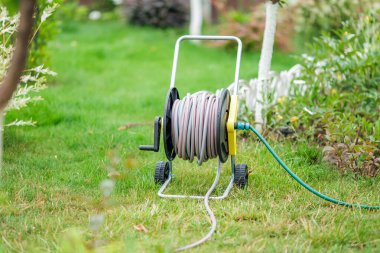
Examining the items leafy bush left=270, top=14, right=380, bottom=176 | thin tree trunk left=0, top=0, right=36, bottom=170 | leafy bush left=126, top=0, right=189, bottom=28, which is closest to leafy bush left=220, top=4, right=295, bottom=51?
leafy bush left=126, top=0, right=189, bottom=28

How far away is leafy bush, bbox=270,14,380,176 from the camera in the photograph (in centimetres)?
486

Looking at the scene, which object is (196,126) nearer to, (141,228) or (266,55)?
(141,228)

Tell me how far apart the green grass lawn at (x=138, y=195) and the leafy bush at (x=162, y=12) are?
6.22m

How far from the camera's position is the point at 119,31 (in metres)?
13.6

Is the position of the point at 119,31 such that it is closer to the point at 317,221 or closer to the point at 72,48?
the point at 72,48

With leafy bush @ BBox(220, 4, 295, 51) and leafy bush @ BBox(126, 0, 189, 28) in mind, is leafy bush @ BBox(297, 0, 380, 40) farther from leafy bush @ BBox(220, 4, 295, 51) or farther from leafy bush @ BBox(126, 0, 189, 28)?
leafy bush @ BBox(126, 0, 189, 28)

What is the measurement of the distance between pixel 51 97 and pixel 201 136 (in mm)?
3595

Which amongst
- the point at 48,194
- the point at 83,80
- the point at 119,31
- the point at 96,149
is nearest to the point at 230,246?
the point at 48,194

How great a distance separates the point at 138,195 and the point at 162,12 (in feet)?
32.8

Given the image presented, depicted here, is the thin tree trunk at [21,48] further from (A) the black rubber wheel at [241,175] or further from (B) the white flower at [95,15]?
(B) the white flower at [95,15]

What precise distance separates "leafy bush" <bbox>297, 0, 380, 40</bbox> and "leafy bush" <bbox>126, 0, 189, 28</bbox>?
316 centimetres

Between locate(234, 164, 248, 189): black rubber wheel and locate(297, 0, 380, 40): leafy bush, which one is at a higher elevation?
locate(297, 0, 380, 40): leafy bush

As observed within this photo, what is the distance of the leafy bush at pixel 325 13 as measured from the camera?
9734 mm

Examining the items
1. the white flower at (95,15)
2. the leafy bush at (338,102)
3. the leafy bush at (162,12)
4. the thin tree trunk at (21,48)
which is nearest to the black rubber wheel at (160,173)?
the leafy bush at (338,102)
